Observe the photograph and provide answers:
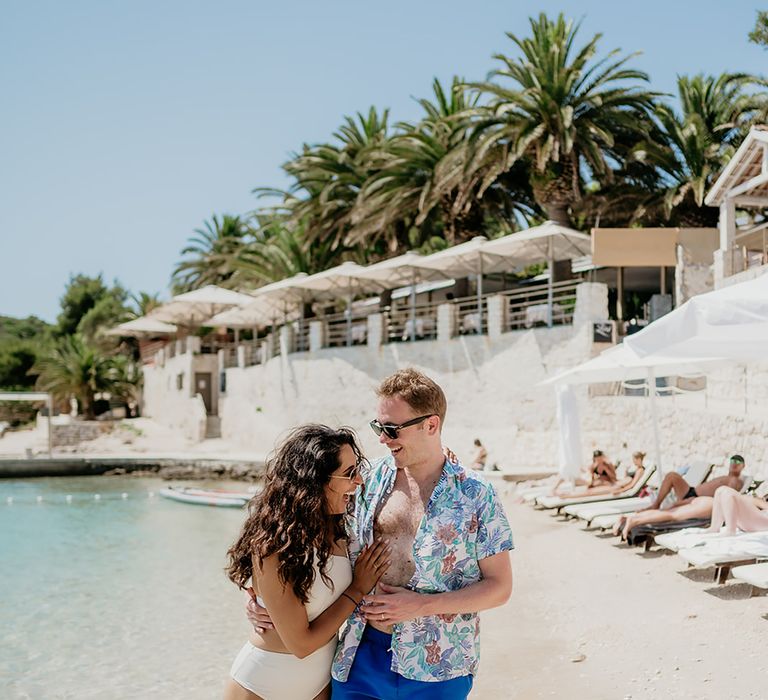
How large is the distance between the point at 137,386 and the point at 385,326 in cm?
2498

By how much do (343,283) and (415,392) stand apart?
75.3 ft

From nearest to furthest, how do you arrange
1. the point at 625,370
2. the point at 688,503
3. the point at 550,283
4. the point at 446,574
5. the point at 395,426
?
the point at 446,574
the point at 395,426
the point at 688,503
the point at 625,370
the point at 550,283

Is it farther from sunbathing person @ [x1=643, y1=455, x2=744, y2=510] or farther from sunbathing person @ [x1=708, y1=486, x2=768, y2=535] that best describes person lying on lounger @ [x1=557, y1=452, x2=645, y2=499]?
sunbathing person @ [x1=708, y1=486, x2=768, y2=535]

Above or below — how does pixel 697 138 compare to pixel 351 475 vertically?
above

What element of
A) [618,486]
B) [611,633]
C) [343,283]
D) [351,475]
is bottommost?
[611,633]

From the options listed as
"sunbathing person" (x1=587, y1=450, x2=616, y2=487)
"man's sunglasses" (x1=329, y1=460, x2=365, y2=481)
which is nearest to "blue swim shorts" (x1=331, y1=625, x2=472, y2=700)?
"man's sunglasses" (x1=329, y1=460, x2=365, y2=481)

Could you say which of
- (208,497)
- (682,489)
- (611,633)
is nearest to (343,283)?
(208,497)

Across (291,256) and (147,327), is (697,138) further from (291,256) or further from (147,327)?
(147,327)

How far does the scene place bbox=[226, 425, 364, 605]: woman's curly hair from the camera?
7.99ft

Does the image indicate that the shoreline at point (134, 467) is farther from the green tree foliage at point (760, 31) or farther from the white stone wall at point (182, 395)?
the green tree foliage at point (760, 31)

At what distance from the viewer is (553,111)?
20062 mm

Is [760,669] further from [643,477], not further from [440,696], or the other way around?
[643,477]

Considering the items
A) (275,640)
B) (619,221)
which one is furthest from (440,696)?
(619,221)

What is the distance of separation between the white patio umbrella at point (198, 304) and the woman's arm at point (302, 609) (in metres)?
29.1
